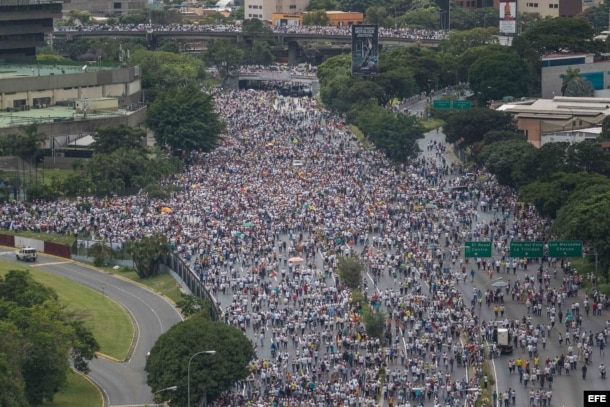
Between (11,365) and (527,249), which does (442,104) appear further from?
(11,365)

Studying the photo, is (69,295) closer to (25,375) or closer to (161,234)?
(161,234)

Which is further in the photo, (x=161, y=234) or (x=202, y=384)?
(x=161, y=234)

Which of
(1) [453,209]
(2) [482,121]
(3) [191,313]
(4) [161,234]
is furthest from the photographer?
(2) [482,121]

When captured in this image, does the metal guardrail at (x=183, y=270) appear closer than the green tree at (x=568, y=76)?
Yes

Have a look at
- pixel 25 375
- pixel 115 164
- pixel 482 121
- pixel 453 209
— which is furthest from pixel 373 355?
pixel 482 121

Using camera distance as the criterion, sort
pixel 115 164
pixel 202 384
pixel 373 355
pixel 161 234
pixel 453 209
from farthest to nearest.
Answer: pixel 115 164, pixel 453 209, pixel 161 234, pixel 373 355, pixel 202 384

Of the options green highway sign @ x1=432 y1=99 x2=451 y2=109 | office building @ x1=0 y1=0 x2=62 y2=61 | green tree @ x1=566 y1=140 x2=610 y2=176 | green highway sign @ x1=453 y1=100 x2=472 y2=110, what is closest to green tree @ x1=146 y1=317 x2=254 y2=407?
green tree @ x1=566 y1=140 x2=610 y2=176

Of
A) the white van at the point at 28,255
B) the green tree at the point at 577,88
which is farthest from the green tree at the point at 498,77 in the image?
the white van at the point at 28,255

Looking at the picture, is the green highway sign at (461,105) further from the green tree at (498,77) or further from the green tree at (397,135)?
the green tree at (397,135)
